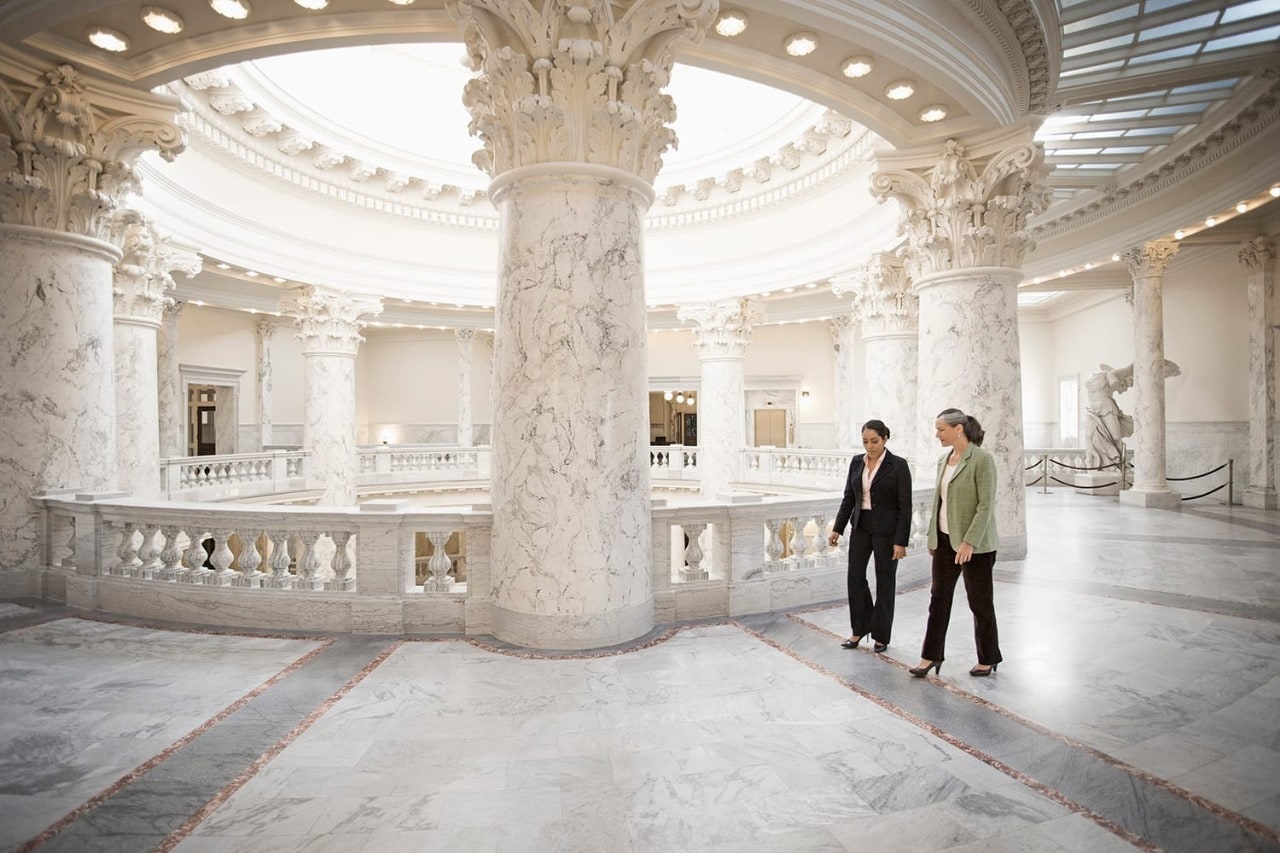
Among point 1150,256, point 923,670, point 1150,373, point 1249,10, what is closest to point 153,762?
point 923,670

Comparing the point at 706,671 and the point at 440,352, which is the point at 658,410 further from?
the point at 706,671

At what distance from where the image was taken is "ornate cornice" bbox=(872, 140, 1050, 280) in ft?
26.3

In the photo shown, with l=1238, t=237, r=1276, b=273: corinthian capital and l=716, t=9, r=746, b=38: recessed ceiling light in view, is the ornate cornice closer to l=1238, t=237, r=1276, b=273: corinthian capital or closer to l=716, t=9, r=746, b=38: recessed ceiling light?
l=716, t=9, r=746, b=38: recessed ceiling light

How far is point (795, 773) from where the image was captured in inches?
131

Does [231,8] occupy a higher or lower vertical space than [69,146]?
higher

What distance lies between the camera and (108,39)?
6.32 meters

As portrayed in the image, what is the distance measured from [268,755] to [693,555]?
3.55 metres

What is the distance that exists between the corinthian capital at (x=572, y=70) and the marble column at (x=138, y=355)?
897 cm

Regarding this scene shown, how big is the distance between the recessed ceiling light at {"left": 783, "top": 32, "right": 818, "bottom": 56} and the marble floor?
5254 millimetres

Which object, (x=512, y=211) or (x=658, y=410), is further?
(x=658, y=410)

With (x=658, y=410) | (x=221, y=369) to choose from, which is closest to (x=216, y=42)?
(x=221, y=369)

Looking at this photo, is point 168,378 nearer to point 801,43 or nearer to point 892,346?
point 801,43

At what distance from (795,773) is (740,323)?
14578mm

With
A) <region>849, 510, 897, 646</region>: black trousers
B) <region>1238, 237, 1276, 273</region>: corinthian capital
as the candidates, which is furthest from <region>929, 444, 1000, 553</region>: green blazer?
<region>1238, 237, 1276, 273</region>: corinthian capital
